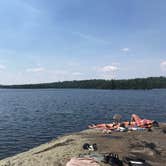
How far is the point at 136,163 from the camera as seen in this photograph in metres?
15.4

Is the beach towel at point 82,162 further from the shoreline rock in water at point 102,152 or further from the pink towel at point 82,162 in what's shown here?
the shoreline rock in water at point 102,152

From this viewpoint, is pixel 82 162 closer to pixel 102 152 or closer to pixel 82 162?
pixel 82 162

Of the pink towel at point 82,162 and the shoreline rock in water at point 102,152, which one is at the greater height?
the pink towel at point 82,162

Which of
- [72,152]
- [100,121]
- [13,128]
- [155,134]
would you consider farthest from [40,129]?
[72,152]

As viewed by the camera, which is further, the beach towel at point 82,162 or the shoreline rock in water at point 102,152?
the shoreline rock in water at point 102,152

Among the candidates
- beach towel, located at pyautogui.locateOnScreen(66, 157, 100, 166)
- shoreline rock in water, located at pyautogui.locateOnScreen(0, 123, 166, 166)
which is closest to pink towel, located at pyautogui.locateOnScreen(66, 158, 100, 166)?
beach towel, located at pyautogui.locateOnScreen(66, 157, 100, 166)

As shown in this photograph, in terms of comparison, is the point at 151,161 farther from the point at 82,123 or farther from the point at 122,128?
the point at 82,123

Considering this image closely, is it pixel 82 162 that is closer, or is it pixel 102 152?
pixel 82 162

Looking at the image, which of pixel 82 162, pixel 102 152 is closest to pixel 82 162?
pixel 82 162

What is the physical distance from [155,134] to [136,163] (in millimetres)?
12115

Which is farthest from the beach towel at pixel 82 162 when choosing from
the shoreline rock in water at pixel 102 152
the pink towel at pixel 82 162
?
the shoreline rock in water at pixel 102 152

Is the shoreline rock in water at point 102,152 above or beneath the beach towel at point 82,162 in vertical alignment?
beneath

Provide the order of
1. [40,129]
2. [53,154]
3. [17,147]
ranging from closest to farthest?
[53,154] → [17,147] → [40,129]

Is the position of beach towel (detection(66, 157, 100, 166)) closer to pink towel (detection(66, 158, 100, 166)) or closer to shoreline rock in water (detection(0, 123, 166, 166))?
pink towel (detection(66, 158, 100, 166))
